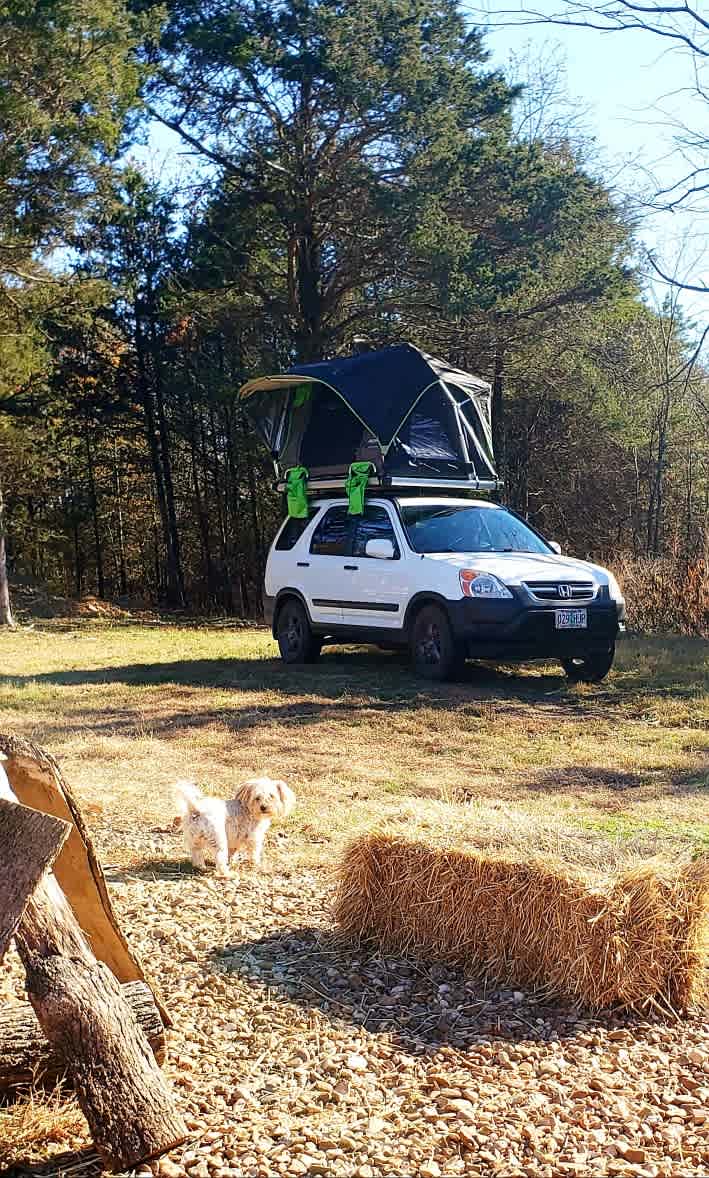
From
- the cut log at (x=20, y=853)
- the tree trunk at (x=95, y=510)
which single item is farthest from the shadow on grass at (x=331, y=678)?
the tree trunk at (x=95, y=510)

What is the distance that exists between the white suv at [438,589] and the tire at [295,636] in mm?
14

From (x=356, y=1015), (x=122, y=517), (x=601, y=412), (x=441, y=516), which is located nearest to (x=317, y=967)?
(x=356, y=1015)

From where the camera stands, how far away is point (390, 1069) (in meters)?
3.25

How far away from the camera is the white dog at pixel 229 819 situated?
16.7 feet

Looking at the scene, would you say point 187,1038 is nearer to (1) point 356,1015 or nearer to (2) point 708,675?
(1) point 356,1015

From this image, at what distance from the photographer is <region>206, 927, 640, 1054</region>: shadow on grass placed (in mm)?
3498

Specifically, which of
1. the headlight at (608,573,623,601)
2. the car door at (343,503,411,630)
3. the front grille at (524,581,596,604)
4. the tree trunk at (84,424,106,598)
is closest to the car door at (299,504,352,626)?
the car door at (343,503,411,630)

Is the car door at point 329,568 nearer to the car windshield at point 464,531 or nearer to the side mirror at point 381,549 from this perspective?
the side mirror at point 381,549

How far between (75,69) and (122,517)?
52.8 ft

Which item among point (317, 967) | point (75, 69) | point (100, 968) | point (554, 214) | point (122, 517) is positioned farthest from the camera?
point (122, 517)

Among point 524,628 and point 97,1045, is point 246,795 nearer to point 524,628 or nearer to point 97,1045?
point 97,1045

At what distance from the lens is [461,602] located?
10555 mm

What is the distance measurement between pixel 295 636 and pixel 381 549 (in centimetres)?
189

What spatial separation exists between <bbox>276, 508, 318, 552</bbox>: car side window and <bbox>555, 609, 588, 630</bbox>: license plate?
352 cm
